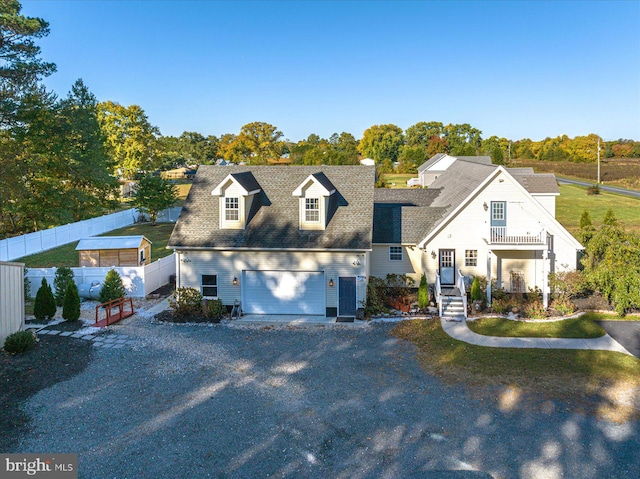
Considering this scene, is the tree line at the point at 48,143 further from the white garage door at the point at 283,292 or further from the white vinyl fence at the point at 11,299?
the white garage door at the point at 283,292

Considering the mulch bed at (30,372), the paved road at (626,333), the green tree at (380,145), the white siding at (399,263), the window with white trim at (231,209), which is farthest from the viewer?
the green tree at (380,145)

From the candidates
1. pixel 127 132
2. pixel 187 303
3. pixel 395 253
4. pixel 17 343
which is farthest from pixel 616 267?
pixel 127 132

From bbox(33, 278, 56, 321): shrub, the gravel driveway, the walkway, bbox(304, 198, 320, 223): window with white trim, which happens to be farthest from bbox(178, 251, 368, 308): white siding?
bbox(33, 278, 56, 321): shrub

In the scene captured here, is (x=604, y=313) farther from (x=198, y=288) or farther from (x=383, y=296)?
(x=198, y=288)

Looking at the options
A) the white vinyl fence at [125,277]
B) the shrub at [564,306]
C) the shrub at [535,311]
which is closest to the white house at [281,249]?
the white vinyl fence at [125,277]

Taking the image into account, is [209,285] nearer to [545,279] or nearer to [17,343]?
[17,343]

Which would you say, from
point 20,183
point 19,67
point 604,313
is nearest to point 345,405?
point 604,313

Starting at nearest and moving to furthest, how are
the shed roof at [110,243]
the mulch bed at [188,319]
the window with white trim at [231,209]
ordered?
the mulch bed at [188,319] < the window with white trim at [231,209] < the shed roof at [110,243]
